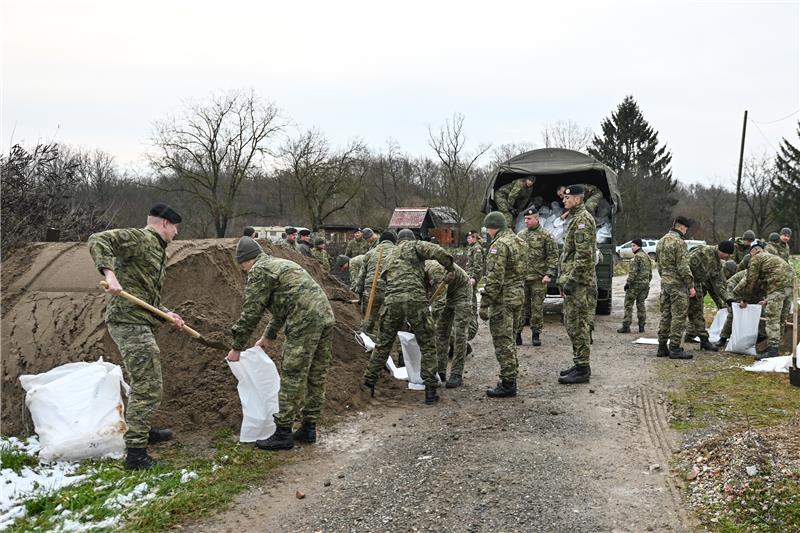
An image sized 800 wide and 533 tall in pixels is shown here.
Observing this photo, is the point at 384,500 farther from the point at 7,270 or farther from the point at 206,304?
the point at 7,270

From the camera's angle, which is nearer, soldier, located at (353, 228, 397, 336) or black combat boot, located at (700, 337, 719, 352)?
soldier, located at (353, 228, 397, 336)

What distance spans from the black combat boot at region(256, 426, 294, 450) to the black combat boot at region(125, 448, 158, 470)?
919 mm

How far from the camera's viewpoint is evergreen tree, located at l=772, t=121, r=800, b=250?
50.6 m

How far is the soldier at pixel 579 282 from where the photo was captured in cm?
791

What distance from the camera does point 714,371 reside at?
8797 millimetres

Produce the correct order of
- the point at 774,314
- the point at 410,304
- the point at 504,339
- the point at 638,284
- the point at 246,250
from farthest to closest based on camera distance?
1. the point at 638,284
2. the point at 774,314
3. the point at 504,339
4. the point at 410,304
5. the point at 246,250

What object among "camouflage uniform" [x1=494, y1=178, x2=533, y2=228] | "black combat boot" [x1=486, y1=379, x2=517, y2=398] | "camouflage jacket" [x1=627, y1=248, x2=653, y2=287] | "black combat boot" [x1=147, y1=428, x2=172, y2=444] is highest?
"camouflage uniform" [x1=494, y1=178, x2=533, y2=228]

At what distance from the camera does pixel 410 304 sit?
7086 mm

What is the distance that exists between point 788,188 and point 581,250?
172ft

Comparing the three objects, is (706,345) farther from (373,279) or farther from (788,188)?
(788,188)

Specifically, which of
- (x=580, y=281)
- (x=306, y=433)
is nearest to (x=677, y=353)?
(x=580, y=281)

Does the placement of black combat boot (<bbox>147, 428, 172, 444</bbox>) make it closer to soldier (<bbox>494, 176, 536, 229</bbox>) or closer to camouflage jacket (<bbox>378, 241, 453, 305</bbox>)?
camouflage jacket (<bbox>378, 241, 453, 305</bbox>)

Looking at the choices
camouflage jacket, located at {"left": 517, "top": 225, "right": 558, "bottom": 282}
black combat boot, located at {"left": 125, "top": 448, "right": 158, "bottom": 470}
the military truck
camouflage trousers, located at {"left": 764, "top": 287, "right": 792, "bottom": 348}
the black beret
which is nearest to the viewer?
black combat boot, located at {"left": 125, "top": 448, "right": 158, "bottom": 470}

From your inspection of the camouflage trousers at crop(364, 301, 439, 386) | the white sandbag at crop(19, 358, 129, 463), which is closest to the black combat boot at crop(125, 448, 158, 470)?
the white sandbag at crop(19, 358, 129, 463)
